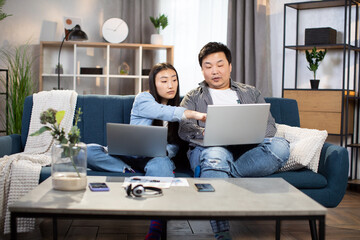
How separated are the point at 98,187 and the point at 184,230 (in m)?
0.97

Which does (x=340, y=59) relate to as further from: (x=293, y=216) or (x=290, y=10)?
(x=293, y=216)

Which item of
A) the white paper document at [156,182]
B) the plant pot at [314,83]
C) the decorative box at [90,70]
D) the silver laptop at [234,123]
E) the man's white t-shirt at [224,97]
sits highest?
the decorative box at [90,70]

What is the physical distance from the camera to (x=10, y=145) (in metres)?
2.83

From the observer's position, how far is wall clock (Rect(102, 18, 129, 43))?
4.85 metres

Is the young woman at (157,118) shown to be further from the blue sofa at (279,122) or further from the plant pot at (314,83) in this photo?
the plant pot at (314,83)

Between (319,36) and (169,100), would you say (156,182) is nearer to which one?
(169,100)

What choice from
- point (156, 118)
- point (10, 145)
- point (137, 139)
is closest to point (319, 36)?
point (156, 118)

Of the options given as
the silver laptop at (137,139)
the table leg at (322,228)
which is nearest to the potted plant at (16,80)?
the silver laptop at (137,139)

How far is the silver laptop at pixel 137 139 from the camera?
2219 millimetres

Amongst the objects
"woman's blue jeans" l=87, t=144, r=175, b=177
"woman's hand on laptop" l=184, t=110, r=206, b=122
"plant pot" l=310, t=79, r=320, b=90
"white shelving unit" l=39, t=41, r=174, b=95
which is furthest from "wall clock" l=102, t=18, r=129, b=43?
"woman's hand on laptop" l=184, t=110, r=206, b=122

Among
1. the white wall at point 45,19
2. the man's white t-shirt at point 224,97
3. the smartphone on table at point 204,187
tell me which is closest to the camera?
the smartphone on table at point 204,187

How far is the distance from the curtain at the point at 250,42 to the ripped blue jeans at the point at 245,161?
1.91 m

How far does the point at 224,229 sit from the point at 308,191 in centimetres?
78

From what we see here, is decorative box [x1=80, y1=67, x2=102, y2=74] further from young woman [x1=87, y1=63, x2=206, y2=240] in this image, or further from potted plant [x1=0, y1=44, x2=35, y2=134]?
young woman [x1=87, y1=63, x2=206, y2=240]
